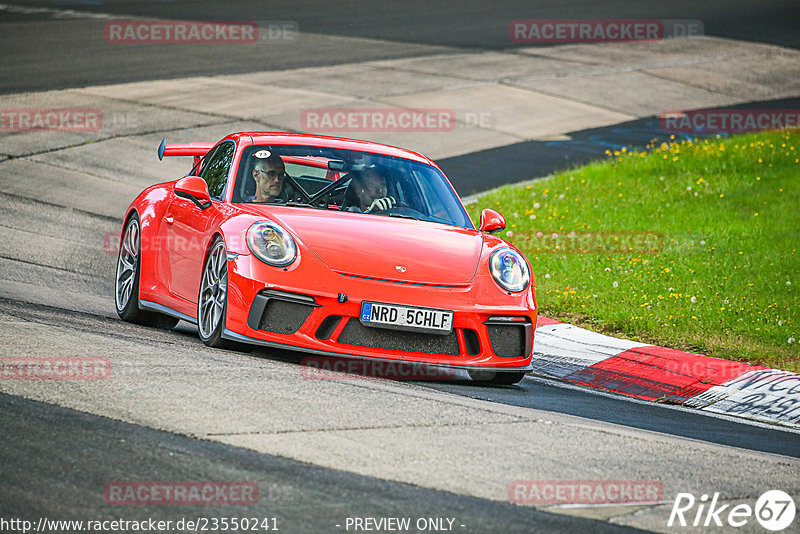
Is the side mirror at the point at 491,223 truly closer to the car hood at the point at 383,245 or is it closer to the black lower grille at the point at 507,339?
the car hood at the point at 383,245

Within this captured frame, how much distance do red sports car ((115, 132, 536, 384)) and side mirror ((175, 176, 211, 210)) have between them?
1cm

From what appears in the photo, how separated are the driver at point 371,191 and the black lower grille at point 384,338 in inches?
55.2

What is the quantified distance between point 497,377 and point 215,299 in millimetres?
1882

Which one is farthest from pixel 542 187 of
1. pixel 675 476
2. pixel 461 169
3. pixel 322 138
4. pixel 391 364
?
pixel 675 476

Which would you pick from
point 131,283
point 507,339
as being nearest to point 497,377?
point 507,339

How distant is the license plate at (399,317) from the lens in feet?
22.4

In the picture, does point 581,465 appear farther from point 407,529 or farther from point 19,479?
point 19,479

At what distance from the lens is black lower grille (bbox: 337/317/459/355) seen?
684cm

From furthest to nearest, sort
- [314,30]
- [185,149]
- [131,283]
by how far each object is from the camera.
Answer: [314,30], [185,149], [131,283]

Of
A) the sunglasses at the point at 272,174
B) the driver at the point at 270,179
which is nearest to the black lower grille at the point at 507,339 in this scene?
the driver at the point at 270,179

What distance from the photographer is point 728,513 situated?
4777 mm

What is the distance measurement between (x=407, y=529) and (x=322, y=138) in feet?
16.0

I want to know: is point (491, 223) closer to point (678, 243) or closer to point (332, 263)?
point (332, 263)

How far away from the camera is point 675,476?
5.23 m
